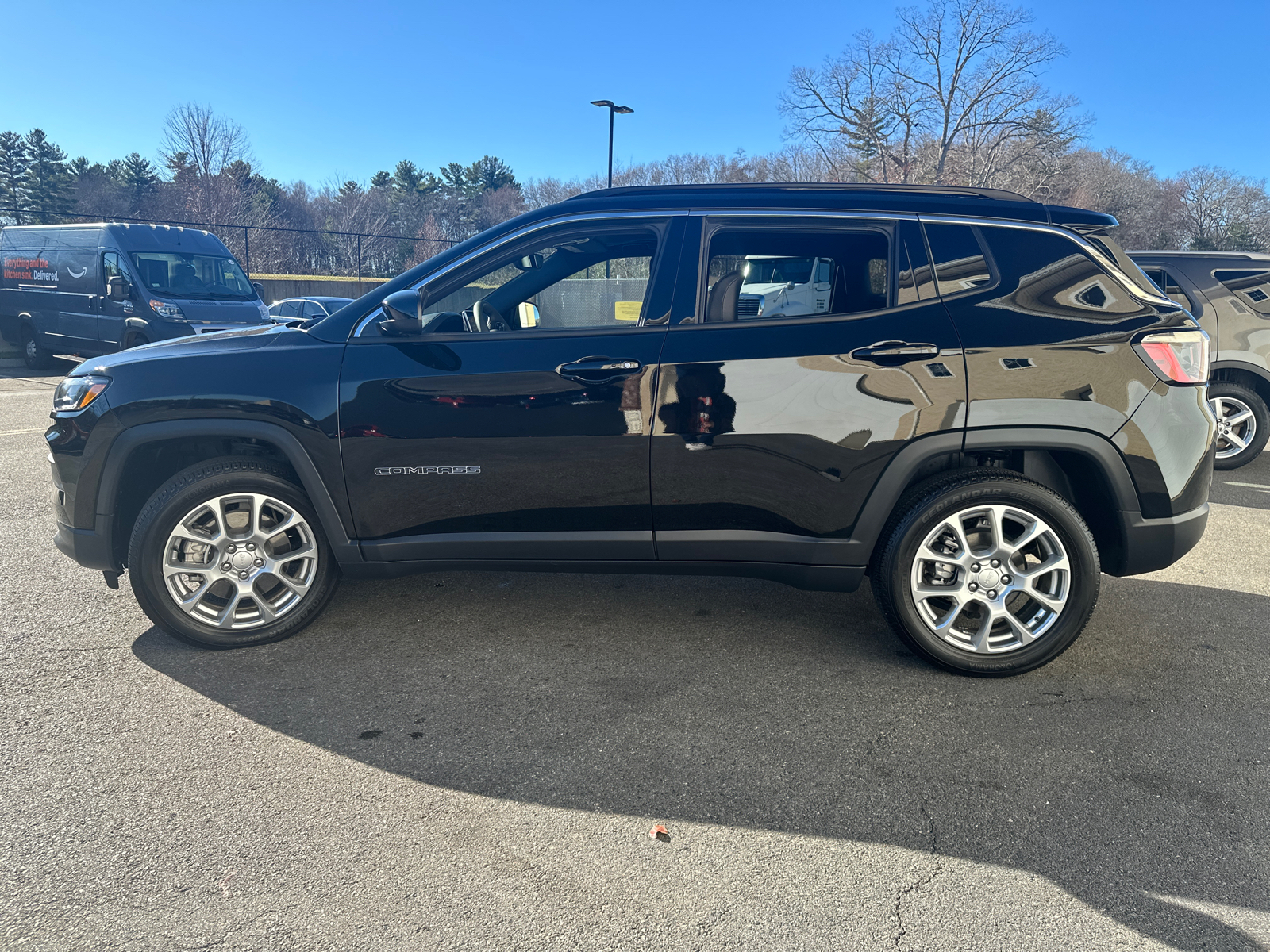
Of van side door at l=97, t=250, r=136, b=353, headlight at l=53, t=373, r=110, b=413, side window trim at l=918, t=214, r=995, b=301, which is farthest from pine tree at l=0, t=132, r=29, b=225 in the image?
side window trim at l=918, t=214, r=995, b=301

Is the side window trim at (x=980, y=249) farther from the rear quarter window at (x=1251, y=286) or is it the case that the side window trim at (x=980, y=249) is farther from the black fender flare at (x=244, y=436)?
the rear quarter window at (x=1251, y=286)

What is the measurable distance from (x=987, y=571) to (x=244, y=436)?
3050 millimetres

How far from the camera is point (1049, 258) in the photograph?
333cm

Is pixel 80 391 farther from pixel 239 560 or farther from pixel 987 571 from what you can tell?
pixel 987 571

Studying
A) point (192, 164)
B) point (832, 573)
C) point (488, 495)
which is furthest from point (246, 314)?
point (192, 164)

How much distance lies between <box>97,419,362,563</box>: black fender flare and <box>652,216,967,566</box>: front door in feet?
4.37

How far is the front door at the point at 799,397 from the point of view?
3.26m

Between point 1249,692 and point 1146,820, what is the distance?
1.23 m

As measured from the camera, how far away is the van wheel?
14.5 m

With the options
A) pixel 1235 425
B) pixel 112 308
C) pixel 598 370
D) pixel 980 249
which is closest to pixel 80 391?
pixel 598 370

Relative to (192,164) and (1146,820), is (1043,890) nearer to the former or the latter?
(1146,820)

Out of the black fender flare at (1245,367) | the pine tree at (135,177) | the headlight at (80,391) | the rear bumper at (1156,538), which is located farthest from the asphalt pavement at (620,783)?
the pine tree at (135,177)

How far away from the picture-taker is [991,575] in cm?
337

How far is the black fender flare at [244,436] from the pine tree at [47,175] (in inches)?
2774
